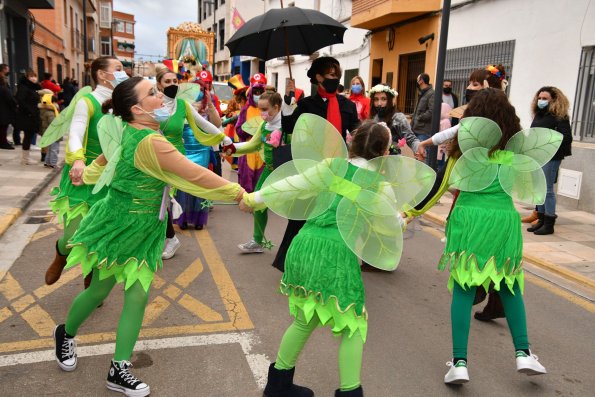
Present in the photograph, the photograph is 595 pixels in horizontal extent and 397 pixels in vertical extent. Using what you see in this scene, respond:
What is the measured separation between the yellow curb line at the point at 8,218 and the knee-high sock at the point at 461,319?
16.8ft

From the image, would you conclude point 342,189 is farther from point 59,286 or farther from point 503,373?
point 59,286

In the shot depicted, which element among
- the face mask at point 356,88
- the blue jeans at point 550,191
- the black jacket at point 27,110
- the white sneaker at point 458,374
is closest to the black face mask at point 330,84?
the white sneaker at point 458,374

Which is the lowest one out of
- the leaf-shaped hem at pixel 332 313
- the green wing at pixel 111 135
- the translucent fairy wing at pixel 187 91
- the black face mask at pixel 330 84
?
the leaf-shaped hem at pixel 332 313

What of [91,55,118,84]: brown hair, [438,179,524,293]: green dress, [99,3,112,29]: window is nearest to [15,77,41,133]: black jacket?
[91,55,118,84]: brown hair

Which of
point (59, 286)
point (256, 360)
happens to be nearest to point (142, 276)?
point (256, 360)

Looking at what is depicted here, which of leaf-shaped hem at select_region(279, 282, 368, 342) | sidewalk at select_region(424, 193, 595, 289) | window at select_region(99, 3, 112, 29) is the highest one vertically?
window at select_region(99, 3, 112, 29)

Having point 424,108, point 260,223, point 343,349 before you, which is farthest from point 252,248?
point 424,108

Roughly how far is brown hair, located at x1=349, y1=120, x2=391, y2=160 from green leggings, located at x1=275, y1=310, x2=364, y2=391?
31.9 inches

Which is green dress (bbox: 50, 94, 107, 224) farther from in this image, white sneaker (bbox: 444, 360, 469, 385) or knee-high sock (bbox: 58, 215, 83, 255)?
white sneaker (bbox: 444, 360, 469, 385)

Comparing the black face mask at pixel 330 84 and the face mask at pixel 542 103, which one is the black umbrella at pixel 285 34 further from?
the face mask at pixel 542 103

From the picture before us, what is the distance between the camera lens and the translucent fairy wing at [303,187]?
2297 millimetres

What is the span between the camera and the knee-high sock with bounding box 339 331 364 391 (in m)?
2.28

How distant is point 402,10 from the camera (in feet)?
44.0

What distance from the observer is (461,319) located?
9.74 feet
